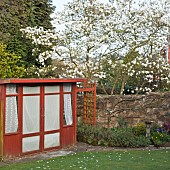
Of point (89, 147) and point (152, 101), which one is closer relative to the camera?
point (89, 147)

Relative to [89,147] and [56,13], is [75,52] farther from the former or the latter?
[89,147]

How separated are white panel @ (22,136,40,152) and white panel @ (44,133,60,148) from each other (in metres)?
0.31

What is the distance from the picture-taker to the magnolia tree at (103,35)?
13.8m

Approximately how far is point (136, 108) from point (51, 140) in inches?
182

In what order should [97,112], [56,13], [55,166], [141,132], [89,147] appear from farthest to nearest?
1. [56,13]
2. [97,112]
3. [141,132]
4. [89,147]
5. [55,166]

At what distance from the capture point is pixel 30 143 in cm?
975

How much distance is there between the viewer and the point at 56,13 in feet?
48.0

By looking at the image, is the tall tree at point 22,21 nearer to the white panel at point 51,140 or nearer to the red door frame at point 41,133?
the red door frame at point 41,133

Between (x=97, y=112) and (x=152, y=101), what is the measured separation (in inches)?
85.9

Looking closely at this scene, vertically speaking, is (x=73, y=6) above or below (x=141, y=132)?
above

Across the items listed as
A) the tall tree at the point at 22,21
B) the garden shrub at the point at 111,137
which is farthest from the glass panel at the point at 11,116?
the tall tree at the point at 22,21

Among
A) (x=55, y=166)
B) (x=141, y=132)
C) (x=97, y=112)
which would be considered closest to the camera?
(x=55, y=166)

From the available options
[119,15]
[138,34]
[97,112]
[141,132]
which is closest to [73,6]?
[119,15]

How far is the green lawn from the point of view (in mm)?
8039
